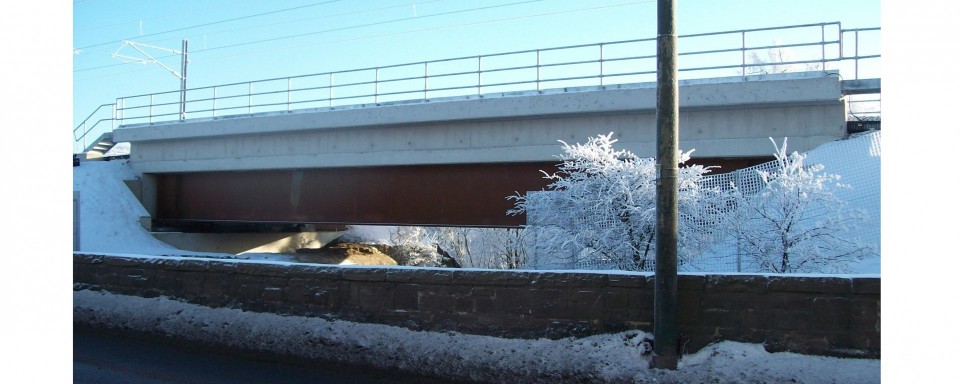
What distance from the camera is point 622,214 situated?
1130cm

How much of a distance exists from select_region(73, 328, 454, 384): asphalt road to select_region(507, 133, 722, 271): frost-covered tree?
534 cm

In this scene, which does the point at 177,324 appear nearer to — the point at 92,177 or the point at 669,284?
the point at 669,284

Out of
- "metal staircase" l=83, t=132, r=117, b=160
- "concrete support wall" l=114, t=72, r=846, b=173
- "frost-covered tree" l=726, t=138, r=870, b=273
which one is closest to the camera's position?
"frost-covered tree" l=726, t=138, r=870, b=273

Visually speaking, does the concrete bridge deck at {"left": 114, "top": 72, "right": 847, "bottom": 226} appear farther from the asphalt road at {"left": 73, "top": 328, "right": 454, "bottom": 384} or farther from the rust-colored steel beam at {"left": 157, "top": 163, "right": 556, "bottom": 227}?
the asphalt road at {"left": 73, "top": 328, "right": 454, "bottom": 384}

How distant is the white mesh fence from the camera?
11.0 metres

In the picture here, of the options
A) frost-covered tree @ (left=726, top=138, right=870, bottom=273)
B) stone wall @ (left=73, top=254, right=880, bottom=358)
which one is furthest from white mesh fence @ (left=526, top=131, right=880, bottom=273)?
stone wall @ (left=73, top=254, right=880, bottom=358)

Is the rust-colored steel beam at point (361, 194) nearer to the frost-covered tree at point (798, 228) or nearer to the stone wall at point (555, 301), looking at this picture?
the frost-covered tree at point (798, 228)

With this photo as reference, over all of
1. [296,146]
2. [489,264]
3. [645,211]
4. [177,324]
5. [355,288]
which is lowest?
[489,264]

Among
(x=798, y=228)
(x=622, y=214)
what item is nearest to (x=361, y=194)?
(x=622, y=214)

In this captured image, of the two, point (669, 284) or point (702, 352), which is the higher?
point (669, 284)

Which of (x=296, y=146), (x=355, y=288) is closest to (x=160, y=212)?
(x=296, y=146)

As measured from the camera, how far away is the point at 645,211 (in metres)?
10.8

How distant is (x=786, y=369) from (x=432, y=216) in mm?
14353

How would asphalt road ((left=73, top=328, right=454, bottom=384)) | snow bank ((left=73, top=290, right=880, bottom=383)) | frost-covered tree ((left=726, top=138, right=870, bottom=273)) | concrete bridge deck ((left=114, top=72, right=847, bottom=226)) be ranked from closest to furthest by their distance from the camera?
1. snow bank ((left=73, top=290, right=880, bottom=383))
2. asphalt road ((left=73, top=328, right=454, bottom=384))
3. frost-covered tree ((left=726, top=138, right=870, bottom=273))
4. concrete bridge deck ((left=114, top=72, right=847, bottom=226))
